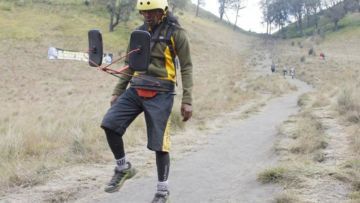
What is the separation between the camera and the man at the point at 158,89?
4.73m

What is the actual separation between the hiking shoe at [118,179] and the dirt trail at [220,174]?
43cm

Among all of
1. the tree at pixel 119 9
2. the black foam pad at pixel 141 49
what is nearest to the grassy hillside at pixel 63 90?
the tree at pixel 119 9

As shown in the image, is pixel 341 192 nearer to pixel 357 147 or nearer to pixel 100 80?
pixel 357 147

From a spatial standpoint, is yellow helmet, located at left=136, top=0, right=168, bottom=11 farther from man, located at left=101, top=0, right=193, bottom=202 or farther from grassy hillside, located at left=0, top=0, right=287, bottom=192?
grassy hillside, located at left=0, top=0, right=287, bottom=192

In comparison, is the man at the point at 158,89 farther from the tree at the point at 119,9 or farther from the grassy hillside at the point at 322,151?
the tree at the point at 119,9

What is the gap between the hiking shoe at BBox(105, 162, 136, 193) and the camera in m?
4.93

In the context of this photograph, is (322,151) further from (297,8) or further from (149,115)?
(297,8)

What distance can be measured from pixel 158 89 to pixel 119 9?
1911 inches

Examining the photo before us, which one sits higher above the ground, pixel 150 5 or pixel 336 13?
pixel 336 13

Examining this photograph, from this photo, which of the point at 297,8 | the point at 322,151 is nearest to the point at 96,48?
the point at 322,151

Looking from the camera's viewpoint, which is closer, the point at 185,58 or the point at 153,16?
the point at 153,16

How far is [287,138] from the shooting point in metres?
8.70

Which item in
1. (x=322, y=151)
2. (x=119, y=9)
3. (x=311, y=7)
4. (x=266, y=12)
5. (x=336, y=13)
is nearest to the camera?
(x=322, y=151)

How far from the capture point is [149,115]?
15.6 feet
